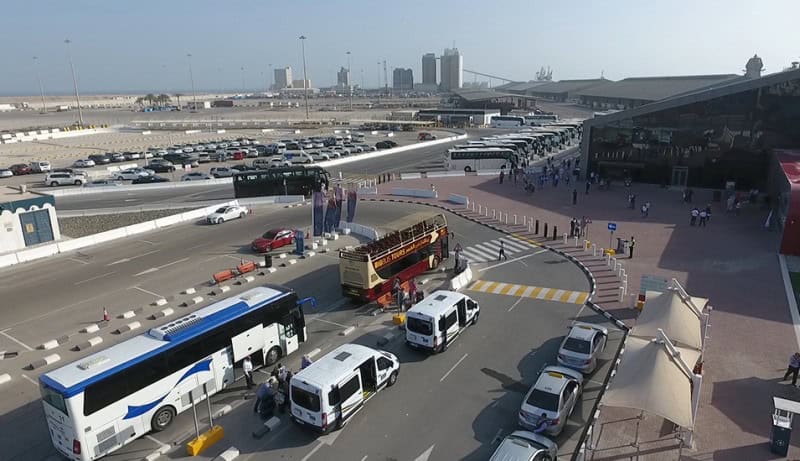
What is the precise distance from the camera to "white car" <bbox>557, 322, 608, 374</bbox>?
16984 millimetres

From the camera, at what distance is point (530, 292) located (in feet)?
81.1

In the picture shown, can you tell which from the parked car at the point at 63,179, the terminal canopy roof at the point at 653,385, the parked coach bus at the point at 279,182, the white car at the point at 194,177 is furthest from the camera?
the white car at the point at 194,177

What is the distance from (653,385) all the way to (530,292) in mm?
11365

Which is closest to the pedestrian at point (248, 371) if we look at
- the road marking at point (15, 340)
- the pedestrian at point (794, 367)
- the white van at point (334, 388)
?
the white van at point (334, 388)

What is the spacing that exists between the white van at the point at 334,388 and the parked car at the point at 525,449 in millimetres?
4571

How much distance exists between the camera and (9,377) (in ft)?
58.5

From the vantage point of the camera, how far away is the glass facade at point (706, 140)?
136 feet

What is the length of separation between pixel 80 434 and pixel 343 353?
282 inches

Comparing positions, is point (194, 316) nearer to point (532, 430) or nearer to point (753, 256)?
point (532, 430)

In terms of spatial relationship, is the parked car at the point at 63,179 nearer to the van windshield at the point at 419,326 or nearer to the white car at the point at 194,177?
the white car at the point at 194,177

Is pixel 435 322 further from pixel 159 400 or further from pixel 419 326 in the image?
pixel 159 400

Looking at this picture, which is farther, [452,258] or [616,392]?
[452,258]

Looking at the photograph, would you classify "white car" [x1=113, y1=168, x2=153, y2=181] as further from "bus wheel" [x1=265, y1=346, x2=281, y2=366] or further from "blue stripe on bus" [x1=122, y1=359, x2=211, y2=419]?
"blue stripe on bus" [x1=122, y1=359, x2=211, y2=419]

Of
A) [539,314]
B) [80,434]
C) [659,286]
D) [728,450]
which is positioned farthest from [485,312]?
A: [80,434]
